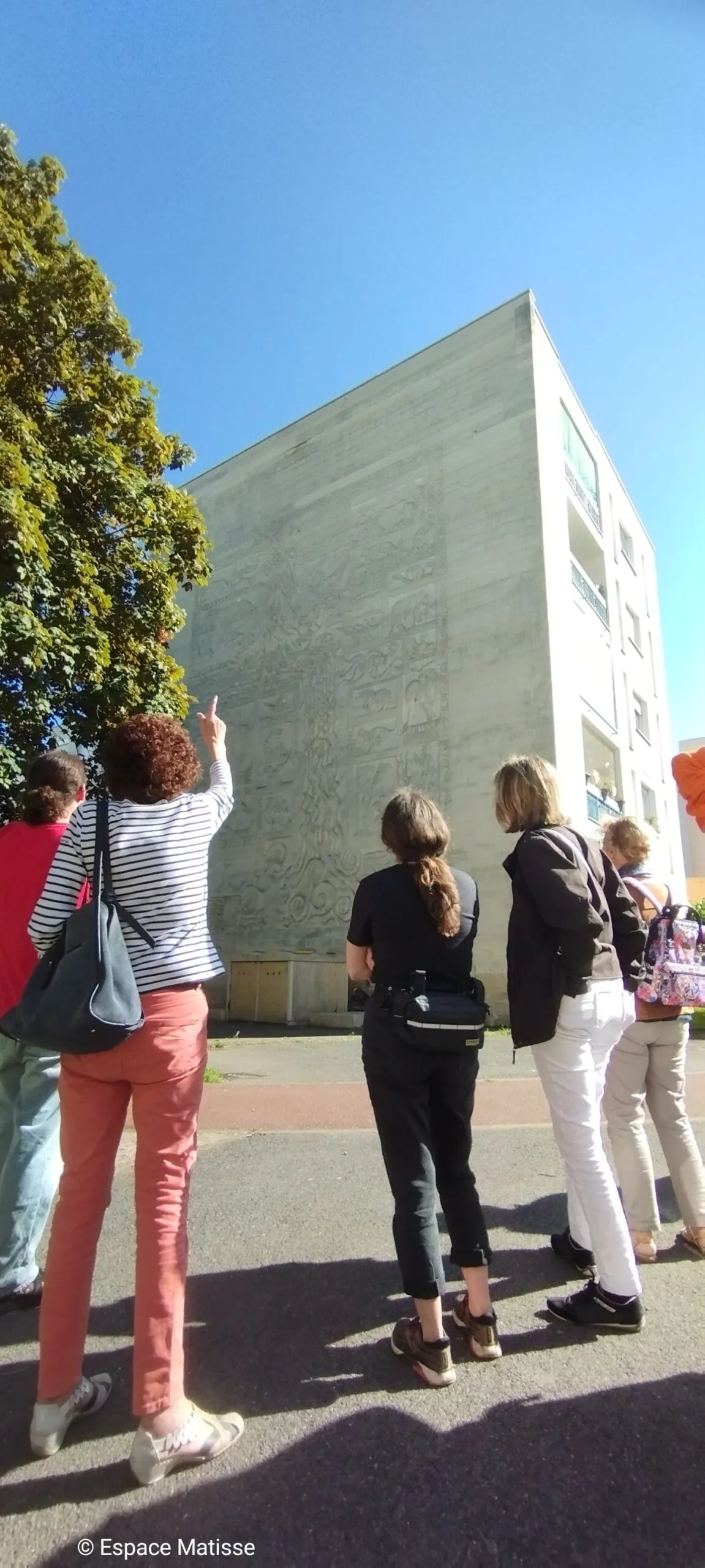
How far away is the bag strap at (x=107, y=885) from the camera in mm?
2285

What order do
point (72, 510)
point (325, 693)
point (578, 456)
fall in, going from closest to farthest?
point (72, 510) < point (325, 693) < point (578, 456)

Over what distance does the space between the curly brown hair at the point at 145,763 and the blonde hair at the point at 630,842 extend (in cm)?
220

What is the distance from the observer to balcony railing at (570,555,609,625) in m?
19.0

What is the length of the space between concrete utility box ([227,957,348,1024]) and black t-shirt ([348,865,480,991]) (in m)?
13.5

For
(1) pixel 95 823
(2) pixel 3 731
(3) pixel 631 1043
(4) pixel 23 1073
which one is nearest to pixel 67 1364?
(4) pixel 23 1073

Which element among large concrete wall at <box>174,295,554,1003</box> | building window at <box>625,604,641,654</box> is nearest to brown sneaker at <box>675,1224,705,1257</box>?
large concrete wall at <box>174,295,554,1003</box>

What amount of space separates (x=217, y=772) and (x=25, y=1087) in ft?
4.90

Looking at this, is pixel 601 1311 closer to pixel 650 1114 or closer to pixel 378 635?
pixel 650 1114

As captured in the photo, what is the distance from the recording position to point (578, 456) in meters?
20.7

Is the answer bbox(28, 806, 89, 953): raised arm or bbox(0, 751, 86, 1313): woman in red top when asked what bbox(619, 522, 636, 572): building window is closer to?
bbox(0, 751, 86, 1313): woman in red top

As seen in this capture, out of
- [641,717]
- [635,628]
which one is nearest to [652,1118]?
[641,717]

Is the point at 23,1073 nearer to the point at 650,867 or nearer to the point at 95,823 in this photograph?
the point at 95,823

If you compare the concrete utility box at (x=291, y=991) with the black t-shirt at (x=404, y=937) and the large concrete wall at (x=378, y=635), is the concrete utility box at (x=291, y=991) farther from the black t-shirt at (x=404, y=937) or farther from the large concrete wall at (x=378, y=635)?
the black t-shirt at (x=404, y=937)

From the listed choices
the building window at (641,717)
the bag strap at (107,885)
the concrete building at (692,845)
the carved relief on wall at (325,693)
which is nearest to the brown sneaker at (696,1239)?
the bag strap at (107,885)
